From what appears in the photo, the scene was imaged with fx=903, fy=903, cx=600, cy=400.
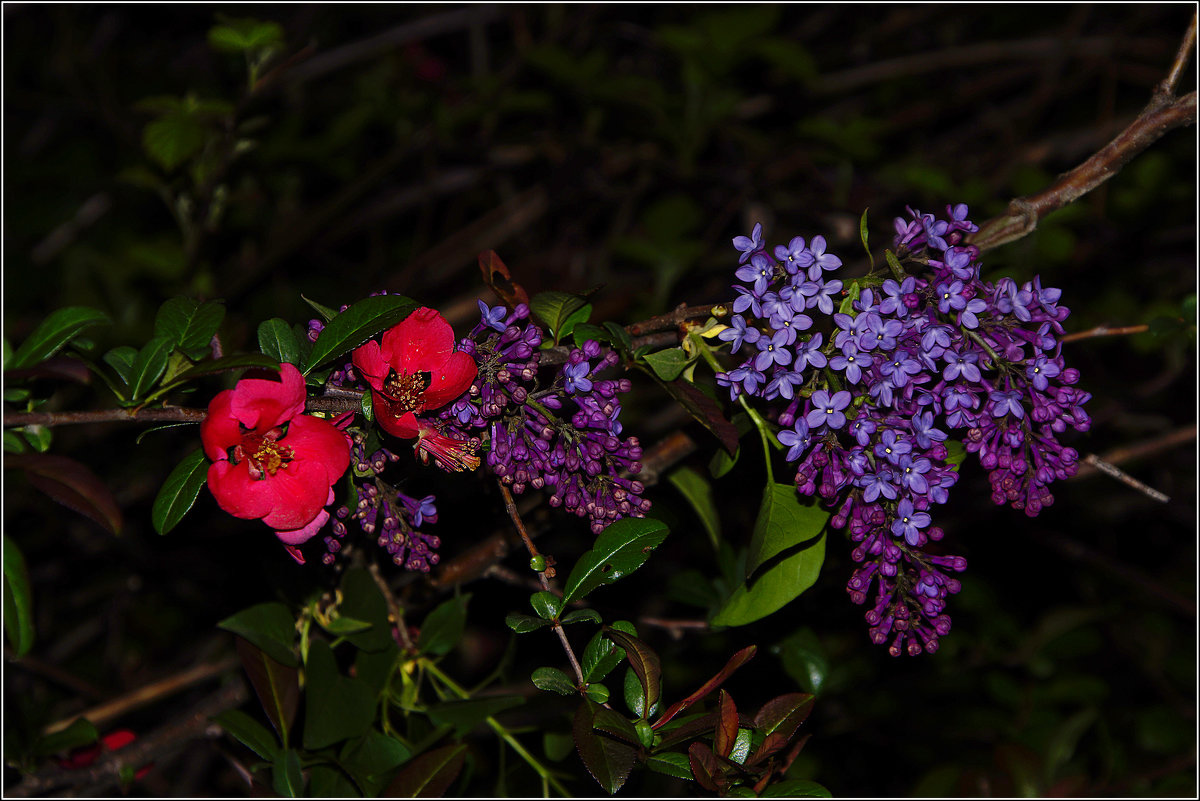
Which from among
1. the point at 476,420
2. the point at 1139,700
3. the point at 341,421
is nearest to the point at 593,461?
the point at 476,420

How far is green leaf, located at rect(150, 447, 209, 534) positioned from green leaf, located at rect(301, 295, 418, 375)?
187 mm

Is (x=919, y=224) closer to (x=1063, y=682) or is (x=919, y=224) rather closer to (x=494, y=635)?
(x=1063, y=682)

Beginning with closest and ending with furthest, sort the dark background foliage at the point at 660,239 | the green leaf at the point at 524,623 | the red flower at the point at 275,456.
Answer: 1. the red flower at the point at 275,456
2. the green leaf at the point at 524,623
3. the dark background foliage at the point at 660,239

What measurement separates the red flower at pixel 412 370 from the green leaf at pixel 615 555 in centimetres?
29

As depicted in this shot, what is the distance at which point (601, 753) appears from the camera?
1.17m

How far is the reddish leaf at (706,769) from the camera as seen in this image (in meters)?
1.20

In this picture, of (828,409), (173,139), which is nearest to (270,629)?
(828,409)

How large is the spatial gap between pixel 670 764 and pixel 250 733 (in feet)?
2.37

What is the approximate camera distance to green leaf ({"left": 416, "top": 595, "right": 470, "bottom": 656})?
157 centimetres

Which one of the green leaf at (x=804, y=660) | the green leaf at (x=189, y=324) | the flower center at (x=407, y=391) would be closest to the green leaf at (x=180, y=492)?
the green leaf at (x=189, y=324)

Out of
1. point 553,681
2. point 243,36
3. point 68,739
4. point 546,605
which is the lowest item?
point 68,739

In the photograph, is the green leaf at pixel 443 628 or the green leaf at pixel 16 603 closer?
the green leaf at pixel 16 603

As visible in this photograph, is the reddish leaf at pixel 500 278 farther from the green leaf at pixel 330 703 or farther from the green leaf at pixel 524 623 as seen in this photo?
the green leaf at pixel 330 703

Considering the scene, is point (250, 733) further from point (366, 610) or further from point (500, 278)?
point (500, 278)
